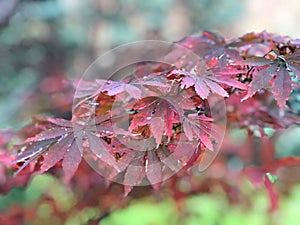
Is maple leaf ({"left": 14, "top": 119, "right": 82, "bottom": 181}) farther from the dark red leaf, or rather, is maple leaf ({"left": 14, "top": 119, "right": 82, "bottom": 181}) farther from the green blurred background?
the green blurred background

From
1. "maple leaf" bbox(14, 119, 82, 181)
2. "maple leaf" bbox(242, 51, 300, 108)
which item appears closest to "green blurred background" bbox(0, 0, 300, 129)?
"maple leaf" bbox(14, 119, 82, 181)

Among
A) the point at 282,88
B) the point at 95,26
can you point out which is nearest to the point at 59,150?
the point at 282,88

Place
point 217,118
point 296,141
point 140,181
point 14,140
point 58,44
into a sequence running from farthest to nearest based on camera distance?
1. point 58,44
2. point 296,141
3. point 14,140
4. point 217,118
5. point 140,181

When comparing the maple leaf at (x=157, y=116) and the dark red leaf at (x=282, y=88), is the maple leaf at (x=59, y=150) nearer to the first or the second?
the maple leaf at (x=157, y=116)

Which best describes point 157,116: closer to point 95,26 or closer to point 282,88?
point 282,88

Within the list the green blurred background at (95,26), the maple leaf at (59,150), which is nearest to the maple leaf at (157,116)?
the maple leaf at (59,150)

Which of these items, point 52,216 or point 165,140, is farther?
point 52,216

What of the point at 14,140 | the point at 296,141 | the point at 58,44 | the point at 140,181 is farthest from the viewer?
the point at 58,44

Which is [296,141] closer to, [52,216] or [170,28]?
[170,28]

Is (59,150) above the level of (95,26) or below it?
above

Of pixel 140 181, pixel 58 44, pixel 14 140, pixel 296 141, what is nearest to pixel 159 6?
pixel 58 44
